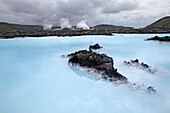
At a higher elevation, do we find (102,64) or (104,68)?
(102,64)

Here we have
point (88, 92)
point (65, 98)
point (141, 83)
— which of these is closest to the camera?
point (65, 98)

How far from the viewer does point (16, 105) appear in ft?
17.1

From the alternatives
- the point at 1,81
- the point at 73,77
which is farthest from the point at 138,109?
the point at 1,81

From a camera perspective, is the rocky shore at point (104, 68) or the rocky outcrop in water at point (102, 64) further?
the rocky outcrop in water at point (102, 64)

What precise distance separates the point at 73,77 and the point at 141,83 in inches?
170

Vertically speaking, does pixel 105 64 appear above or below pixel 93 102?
above

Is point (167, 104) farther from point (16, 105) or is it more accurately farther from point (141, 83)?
point (16, 105)

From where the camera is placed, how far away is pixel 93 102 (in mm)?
5344

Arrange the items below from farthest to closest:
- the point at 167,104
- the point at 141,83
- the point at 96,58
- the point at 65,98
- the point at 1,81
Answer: the point at 96,58 → the point at 1,81 → the point at 141,83 → the point at 65,98 → the point at 167,104

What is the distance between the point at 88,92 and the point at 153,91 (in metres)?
3.25

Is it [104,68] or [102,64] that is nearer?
[104,68]

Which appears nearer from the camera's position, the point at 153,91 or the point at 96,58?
the point at 153,91

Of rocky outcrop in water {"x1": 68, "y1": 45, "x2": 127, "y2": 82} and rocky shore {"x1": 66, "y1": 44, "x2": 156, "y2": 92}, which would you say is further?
rocky outcrop in water {"x1": 68, "y1": 45, "x2": 127, "y2": 82}

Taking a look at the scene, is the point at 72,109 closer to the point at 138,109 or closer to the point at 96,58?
the point at 138,109
